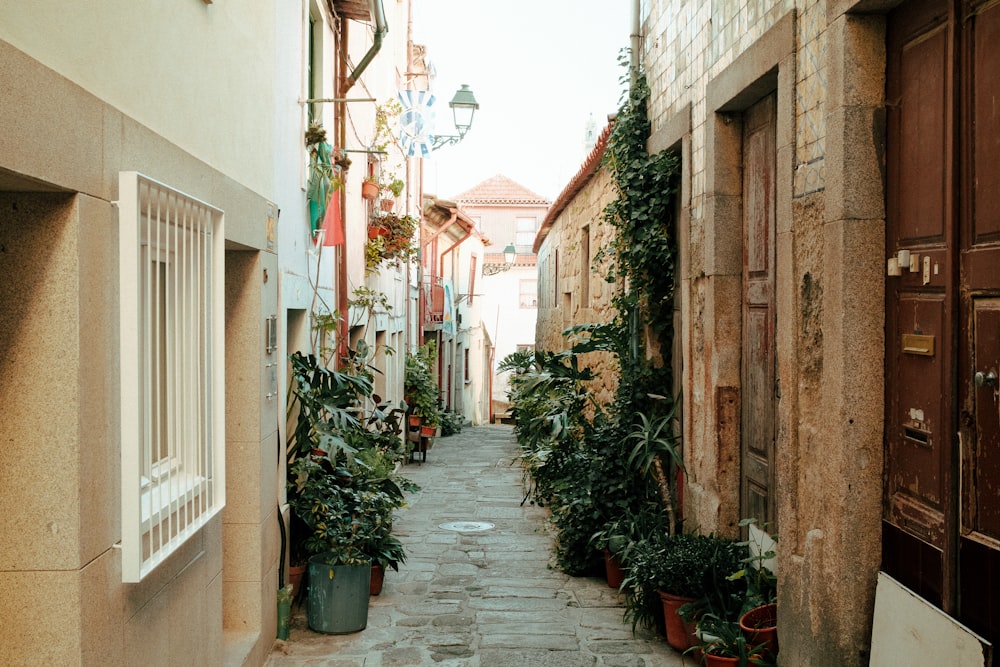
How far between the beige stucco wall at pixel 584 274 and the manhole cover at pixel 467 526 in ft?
6.05

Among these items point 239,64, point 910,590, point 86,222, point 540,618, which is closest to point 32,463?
point 86,222

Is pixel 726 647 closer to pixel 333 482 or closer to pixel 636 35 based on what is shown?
pixel 333 482

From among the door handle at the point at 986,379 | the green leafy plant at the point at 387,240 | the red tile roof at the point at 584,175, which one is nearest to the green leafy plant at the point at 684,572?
the door handle at the point at 986,379

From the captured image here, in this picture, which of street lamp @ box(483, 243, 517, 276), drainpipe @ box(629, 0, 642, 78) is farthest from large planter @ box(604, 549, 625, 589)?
street lamp @ box(483, 243, 517, 276)

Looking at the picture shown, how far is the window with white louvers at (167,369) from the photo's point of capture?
296 centimetres

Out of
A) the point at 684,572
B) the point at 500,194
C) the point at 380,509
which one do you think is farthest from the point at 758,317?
the point at 500,194

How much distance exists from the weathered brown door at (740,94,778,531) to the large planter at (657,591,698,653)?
720mm

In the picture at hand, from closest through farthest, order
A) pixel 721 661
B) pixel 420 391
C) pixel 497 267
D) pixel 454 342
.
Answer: pixel 721 661 → pixel 420 391 → pixel 454 342 → pixel 497 267

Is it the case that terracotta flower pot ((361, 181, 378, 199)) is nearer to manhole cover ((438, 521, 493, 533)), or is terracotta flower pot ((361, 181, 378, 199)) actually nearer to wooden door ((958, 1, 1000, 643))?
manhole cover ((438, 521, 493, 533))

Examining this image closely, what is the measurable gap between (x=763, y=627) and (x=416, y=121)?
7.81 meters

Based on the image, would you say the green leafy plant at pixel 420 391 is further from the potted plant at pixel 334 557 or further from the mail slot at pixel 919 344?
the mail slot at pixel 919 344

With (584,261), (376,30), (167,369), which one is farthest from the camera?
(584,261)

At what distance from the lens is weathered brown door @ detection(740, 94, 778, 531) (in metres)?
5.53

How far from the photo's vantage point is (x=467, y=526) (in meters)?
9.61
